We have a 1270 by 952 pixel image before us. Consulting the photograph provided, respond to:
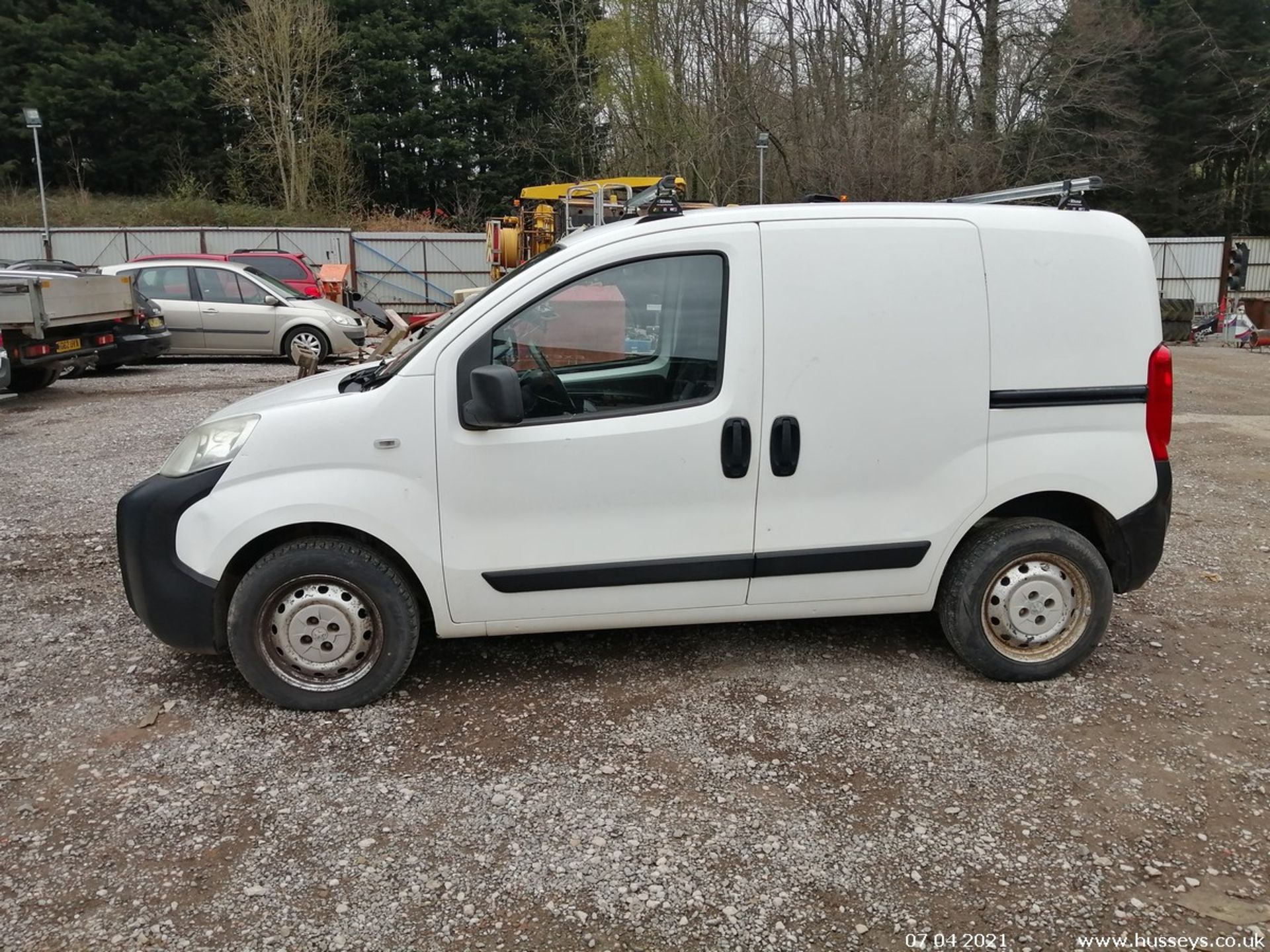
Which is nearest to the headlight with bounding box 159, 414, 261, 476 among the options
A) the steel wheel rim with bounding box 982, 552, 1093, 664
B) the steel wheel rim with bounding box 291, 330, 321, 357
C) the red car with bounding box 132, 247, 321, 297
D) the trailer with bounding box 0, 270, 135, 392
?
the steel wheel rim with bounding box 982, 552, 1093, 664

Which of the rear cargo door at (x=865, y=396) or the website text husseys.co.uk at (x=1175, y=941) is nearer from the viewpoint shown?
the website text husseys.co.uk at (x=1175, y=941)

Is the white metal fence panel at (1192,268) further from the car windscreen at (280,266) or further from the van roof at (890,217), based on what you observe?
the van roof at (890,217)

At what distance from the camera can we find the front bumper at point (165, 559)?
12.3ft

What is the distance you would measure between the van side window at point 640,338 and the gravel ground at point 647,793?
4.01 feet

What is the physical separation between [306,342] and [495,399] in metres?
12.8

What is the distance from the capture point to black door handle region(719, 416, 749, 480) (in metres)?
3.78

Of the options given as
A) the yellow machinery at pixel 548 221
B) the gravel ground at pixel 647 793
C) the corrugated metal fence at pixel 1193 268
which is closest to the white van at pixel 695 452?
the gravel ground at pixel 647 793

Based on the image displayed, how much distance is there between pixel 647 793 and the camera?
3.32 metres

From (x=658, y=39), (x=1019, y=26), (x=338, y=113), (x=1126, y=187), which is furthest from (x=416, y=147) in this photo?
(x=1126, y=187)

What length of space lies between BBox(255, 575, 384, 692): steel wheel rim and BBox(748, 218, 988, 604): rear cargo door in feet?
5.15

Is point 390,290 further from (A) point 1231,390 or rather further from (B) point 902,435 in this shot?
(B) point 902,435

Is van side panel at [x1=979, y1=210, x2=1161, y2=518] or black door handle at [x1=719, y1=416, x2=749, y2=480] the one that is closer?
black door handle at [x1=719, y1=416, x2=749, y2=480]

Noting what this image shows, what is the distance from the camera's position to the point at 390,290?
90.3 feet

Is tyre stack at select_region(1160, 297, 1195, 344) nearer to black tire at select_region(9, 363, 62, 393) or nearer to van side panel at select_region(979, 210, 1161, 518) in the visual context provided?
van side panel at select_region(979, 210, 1161, 518)
